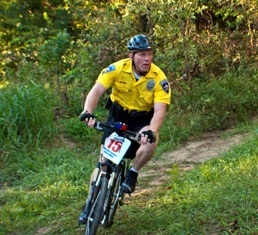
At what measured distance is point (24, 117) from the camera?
7781mm

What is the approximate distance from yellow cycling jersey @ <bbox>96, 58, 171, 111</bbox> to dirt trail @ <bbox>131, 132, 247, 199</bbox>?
1.55 meters

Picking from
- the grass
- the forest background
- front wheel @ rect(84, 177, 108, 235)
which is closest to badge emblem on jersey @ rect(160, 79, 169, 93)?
front wheel @ rect(84, 177, 108, 235)

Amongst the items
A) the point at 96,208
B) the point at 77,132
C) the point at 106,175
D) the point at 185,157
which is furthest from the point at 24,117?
the point at 96,208

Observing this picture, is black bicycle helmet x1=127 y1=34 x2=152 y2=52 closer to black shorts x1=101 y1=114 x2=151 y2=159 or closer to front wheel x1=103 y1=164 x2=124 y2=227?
black shorts x1=101 y1=114 x2=151 y2=159

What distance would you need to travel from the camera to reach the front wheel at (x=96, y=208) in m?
4.24

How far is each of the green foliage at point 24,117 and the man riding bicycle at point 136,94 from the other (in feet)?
9.51

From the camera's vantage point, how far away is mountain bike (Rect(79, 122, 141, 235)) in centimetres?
427

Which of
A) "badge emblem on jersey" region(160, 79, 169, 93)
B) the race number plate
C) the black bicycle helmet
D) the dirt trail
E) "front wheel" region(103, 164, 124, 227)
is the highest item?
the black bicycle helmet

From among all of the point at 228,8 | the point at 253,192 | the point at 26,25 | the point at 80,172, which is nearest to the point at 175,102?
the point at 228,8

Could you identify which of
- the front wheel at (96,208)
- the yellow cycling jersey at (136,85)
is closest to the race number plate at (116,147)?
the front wheel at (96,208)

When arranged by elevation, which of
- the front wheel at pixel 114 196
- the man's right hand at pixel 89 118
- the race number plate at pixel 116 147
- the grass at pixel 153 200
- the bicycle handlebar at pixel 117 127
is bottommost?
the grass at pixel 153 200

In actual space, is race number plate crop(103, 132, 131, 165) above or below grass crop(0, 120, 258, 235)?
above

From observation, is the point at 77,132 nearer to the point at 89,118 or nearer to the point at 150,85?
the point at 150,85

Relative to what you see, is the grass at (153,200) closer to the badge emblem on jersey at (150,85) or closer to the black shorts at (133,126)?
the black shorts at (133,126)
